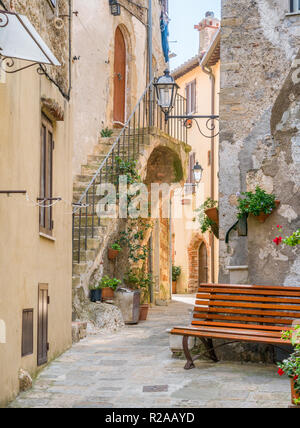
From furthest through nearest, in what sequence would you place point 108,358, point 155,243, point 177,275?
1. point 177,275
2. point 155,243
3. point 108,358

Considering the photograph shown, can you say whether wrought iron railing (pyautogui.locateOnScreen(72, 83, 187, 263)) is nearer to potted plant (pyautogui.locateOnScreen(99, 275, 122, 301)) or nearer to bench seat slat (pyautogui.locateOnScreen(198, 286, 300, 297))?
potted plant (pyautogui.locateOnScreen(99, 275, 122, 301))

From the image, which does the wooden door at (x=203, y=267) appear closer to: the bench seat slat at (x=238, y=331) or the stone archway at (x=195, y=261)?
the stone archway at (x=195, y=261)

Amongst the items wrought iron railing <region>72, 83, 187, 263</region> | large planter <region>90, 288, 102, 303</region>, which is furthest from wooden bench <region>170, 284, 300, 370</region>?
large planter <region>90, 288, 102, 303</region>

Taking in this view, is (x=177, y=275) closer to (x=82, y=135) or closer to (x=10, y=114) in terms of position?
(x=82, y=135)

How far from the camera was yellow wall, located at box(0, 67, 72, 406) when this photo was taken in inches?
206

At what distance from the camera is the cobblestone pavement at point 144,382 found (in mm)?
5193

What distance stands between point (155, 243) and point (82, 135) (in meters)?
4.40

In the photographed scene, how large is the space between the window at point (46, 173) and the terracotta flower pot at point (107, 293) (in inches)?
129

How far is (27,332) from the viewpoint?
601cm

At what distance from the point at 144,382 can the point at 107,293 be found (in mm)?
4459
